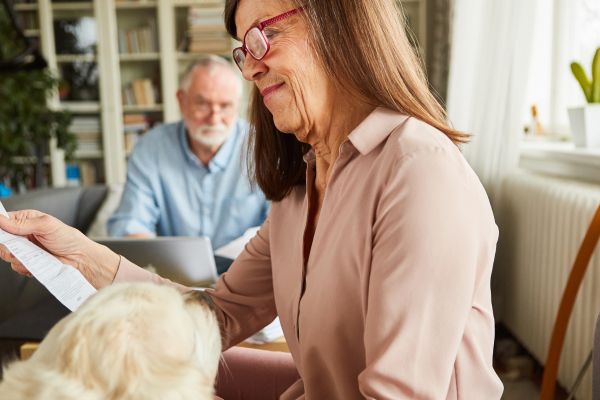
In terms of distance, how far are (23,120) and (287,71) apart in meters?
3.57

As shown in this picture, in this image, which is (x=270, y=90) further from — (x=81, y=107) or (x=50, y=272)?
(x=81, y=107)

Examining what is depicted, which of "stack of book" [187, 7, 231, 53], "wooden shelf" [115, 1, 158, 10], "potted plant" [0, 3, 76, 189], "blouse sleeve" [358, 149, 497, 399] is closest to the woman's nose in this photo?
"blouse sleeve" [358, 149, 497, 399]

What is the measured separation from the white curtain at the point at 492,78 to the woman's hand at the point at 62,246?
1.63 meters

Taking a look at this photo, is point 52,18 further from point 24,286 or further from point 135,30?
point 24,286

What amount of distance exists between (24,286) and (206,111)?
37.4 inches

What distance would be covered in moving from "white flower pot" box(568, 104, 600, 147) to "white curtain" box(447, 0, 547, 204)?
12.6 inches

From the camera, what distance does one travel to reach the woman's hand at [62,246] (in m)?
1.02

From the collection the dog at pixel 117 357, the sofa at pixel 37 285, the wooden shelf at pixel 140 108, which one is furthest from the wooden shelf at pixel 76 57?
the dog at pixel 117 357

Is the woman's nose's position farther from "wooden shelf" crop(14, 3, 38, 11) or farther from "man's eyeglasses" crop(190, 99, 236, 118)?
"wooden shelf" crop(14, 3, 38, 11)

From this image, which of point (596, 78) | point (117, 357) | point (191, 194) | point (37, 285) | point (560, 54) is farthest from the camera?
point (560, 54)

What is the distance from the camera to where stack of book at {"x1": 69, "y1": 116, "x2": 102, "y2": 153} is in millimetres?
4738

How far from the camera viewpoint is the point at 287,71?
0.99 meters

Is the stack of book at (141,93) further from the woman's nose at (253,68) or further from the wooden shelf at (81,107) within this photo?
the woman's nose at (253,68)

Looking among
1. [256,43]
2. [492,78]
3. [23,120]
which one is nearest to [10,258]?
[256,43]
